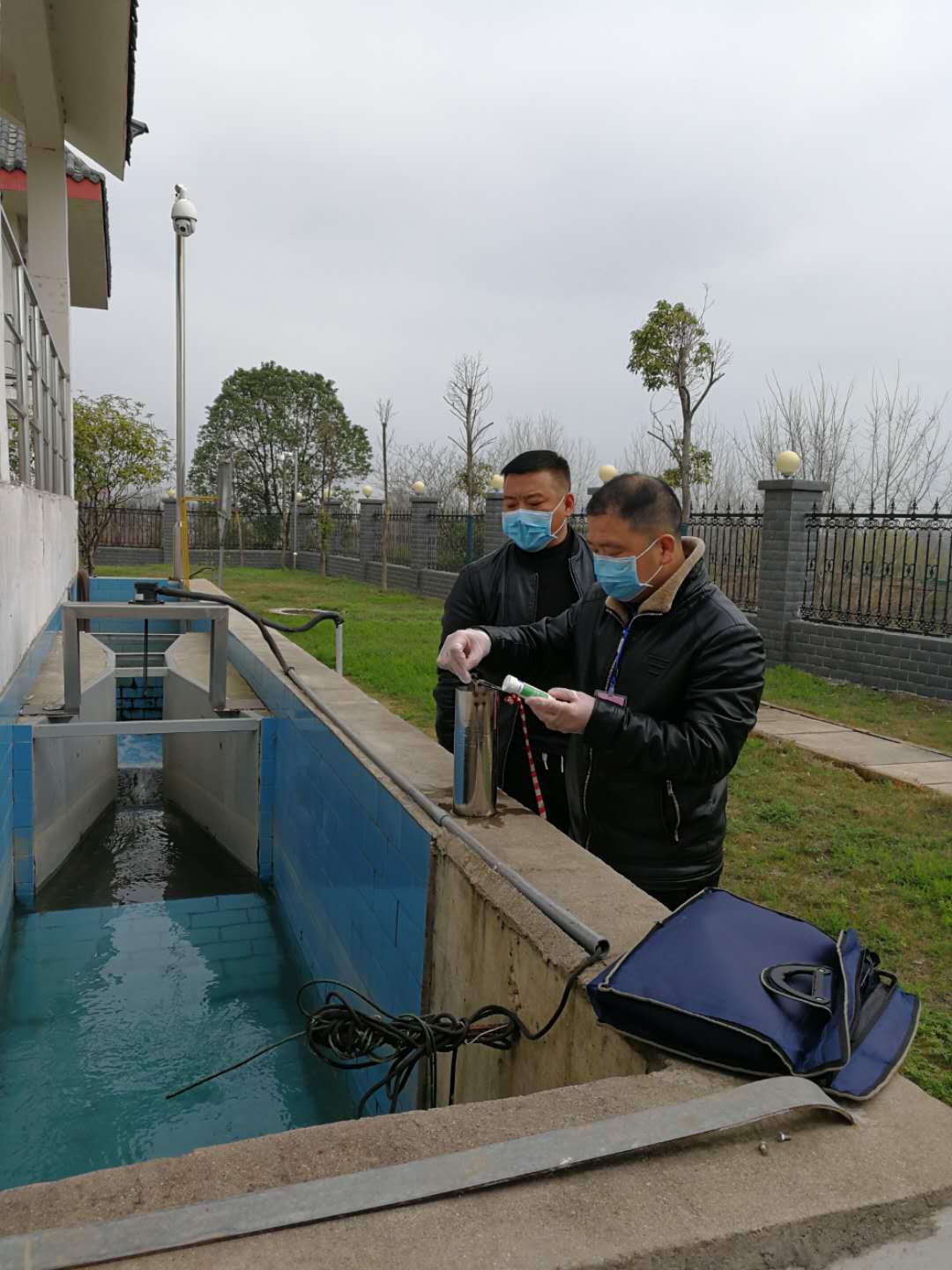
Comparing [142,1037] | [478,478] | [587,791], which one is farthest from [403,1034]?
[478,478]

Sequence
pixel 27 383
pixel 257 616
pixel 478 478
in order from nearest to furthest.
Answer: pixel 27 383
pixel 257 616
pixel 478 478

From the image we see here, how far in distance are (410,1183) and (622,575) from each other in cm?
142

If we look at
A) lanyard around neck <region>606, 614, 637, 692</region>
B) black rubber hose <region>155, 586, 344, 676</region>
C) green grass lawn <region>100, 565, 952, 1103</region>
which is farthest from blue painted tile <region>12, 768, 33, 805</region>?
lanyard around neck <region>606, 614, 637, 692</region>

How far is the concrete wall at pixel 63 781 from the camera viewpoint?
514cm

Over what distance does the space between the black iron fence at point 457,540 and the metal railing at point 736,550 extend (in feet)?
20.5

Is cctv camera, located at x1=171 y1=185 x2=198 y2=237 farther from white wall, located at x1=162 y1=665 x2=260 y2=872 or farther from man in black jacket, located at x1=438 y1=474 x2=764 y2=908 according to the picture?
man in black jacket, located at x1=438 y1=474 x2=764 y2=908

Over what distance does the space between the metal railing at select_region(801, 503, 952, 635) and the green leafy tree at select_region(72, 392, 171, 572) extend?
12834 mm

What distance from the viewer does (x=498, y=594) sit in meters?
3.22

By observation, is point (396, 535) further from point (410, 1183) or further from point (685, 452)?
point (410, 1183)

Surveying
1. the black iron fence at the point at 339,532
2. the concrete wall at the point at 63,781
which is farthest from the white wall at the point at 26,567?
the black iron fence at the point at 339,532

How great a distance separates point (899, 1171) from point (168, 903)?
5.11 metres

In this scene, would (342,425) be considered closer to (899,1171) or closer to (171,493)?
(171,493)

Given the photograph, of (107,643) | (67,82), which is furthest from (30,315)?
(107,643)

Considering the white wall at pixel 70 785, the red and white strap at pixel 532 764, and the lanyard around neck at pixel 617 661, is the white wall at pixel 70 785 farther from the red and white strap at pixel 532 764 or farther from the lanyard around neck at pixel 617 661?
the lanyard around neck at pixel 617 661
